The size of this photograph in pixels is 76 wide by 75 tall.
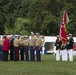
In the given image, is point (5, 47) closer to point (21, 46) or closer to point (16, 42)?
point (16, 42)

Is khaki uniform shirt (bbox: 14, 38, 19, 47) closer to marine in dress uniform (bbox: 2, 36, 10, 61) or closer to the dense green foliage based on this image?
marine in dress uniform (bbox: 2, 36, 10, 61)

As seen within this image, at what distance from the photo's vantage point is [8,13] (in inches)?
2606

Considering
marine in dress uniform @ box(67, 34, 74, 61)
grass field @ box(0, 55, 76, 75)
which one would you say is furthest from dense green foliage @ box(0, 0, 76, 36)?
grass field @ box(0, 55, 76, 75)

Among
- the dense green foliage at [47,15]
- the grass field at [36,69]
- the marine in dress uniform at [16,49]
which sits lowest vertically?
the grass field at [36,69]

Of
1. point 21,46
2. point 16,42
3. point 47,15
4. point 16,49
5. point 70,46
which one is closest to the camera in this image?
point 16,42

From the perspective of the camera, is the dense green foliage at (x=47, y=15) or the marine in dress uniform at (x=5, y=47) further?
the dense green foliage at (x=47, y=15)

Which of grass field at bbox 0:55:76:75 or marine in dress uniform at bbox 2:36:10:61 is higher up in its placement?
marine in dress uniform at bbox 2:36:10:61

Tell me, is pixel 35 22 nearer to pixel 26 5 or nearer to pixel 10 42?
pixel 26 5

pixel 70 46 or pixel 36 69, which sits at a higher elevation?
pixel 70 46

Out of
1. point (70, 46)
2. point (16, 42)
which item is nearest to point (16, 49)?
point (16, 42)

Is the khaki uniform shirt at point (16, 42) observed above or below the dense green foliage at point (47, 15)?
below

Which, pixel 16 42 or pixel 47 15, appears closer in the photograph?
pixel 16 42

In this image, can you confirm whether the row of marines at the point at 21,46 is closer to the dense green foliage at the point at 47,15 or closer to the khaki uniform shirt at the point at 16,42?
the khaki uniform shirt at the point at 16,42

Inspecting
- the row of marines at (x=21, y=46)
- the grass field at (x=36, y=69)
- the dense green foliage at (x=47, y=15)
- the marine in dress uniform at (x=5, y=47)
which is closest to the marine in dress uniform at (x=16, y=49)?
Answer: the row of marines at (x=21, y=46)
